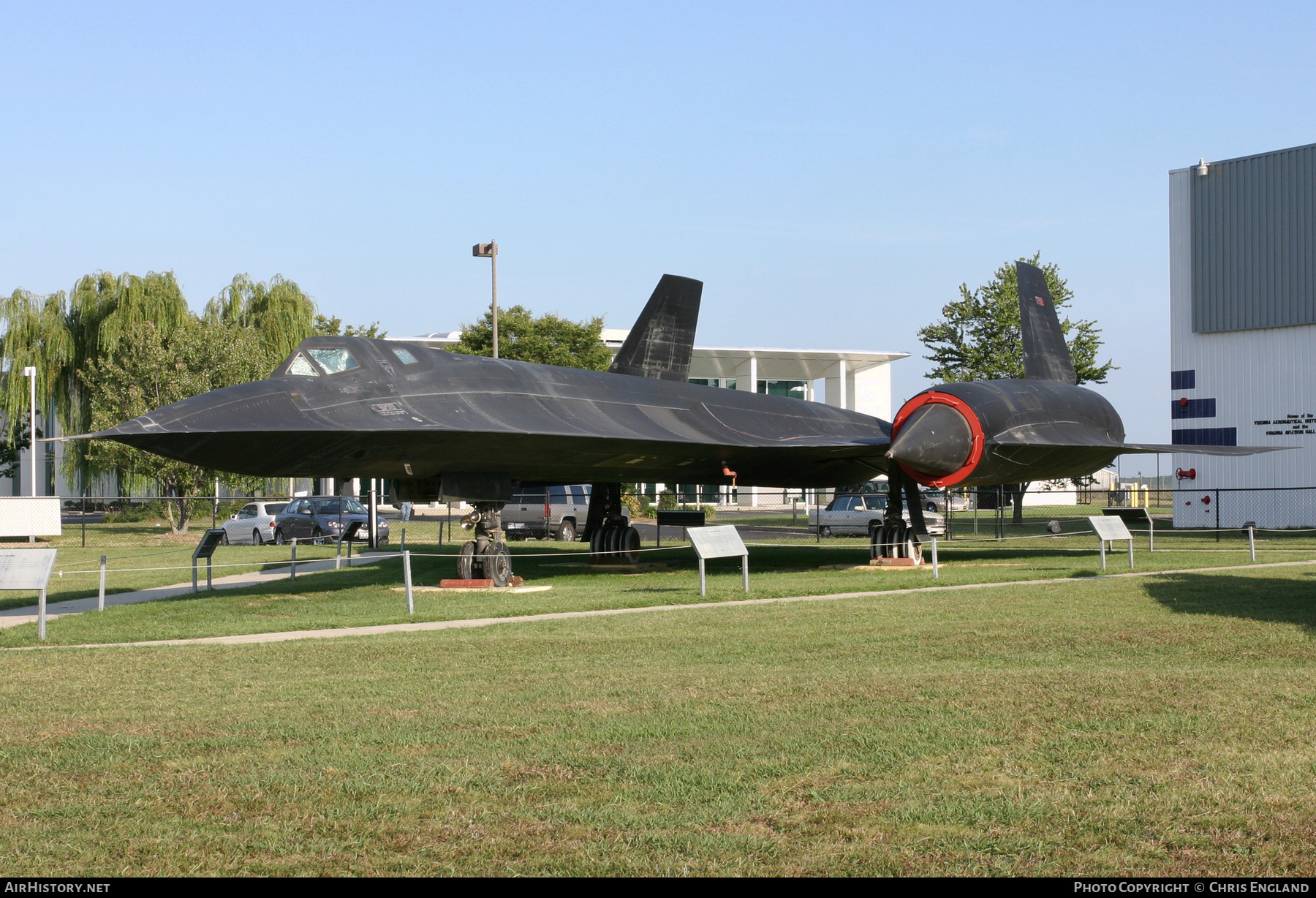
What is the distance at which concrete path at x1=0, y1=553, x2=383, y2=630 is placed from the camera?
1445 centimetres

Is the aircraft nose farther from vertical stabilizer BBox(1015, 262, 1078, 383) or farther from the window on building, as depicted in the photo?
the window on building

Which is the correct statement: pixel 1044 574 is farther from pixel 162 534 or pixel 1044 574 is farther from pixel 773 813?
pixel 162 534

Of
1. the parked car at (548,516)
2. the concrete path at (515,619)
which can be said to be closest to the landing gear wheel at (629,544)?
the concrete path at (515,619)

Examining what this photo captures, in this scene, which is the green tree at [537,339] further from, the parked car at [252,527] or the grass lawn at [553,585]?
the grass lawn at [553,585]

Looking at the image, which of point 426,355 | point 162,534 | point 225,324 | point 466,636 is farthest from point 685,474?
point 225,324

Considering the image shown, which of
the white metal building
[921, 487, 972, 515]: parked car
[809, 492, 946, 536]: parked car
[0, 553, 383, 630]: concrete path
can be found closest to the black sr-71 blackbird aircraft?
[0, 553, 383, 630]: concrete path

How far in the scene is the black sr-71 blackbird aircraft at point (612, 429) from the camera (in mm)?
13625

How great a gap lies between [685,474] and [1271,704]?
44.6 ft

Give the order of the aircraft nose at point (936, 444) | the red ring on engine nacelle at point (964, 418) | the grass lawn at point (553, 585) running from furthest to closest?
the red ring on engine nacelle at point (964, 418), the aircraft nose at point (936, 444), the grass lawn at point (553, 585)

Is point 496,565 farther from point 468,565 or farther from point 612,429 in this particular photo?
point 612,429

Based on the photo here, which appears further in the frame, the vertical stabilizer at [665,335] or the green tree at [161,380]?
the green tree at [161,380]

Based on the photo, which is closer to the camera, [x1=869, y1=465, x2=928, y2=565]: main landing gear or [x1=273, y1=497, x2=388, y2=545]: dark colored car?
[x1=869, y1=465, x2=928, y2=565]: main landing gear

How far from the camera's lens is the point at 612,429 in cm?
1636

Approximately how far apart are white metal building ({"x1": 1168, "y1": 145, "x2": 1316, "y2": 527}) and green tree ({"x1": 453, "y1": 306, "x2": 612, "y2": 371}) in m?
23.5
